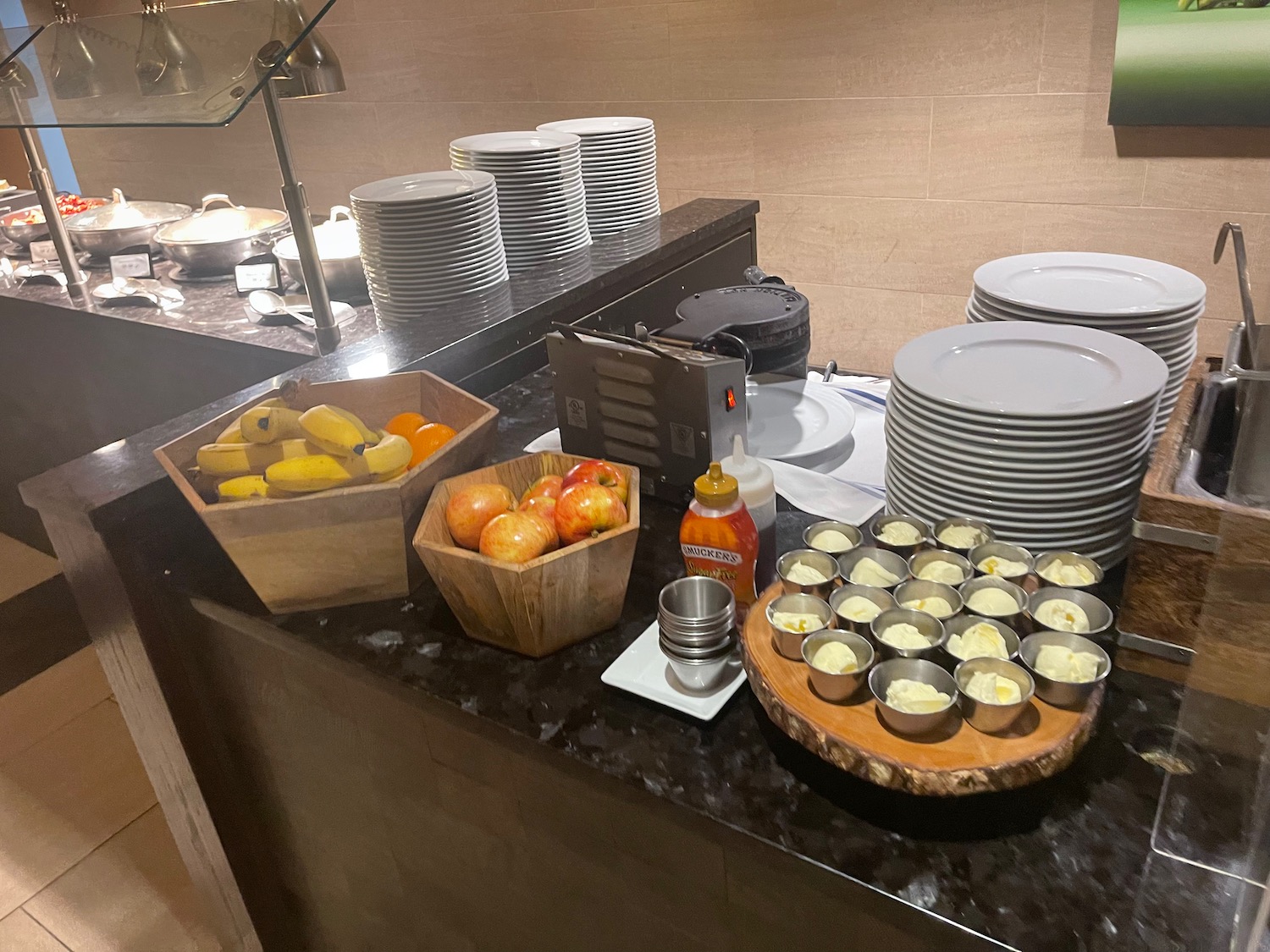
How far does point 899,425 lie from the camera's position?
3.15 ft

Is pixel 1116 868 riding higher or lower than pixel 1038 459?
lower

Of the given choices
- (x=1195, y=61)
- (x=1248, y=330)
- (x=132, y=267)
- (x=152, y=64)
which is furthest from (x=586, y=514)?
(x=1195, y=61)

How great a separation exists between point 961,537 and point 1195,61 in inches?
79.5

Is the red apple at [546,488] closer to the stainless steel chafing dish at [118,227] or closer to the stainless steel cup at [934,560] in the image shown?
the stainless steel cup at [934,560]

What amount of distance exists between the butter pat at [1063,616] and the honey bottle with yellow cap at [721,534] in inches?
10.2

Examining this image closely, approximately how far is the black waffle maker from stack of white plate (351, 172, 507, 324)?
42 centimetres

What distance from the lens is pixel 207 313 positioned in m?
1.94

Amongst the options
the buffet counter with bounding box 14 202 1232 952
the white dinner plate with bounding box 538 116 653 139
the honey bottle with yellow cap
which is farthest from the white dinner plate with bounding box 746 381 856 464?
the white dinner plate with bounding box 538 116 653 139

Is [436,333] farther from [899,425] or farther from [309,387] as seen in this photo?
[899,425]

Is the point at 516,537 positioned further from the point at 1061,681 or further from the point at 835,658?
the point at 1061,681

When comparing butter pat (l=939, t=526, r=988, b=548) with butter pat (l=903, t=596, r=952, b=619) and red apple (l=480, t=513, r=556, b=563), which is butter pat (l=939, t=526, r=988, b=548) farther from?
red apple (l=480, t=513, r=556, b=563)

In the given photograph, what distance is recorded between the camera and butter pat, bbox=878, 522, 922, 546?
88 cm

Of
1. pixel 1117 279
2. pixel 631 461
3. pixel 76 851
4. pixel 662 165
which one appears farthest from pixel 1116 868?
pixel 662 165

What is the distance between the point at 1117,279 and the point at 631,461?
669 mm
